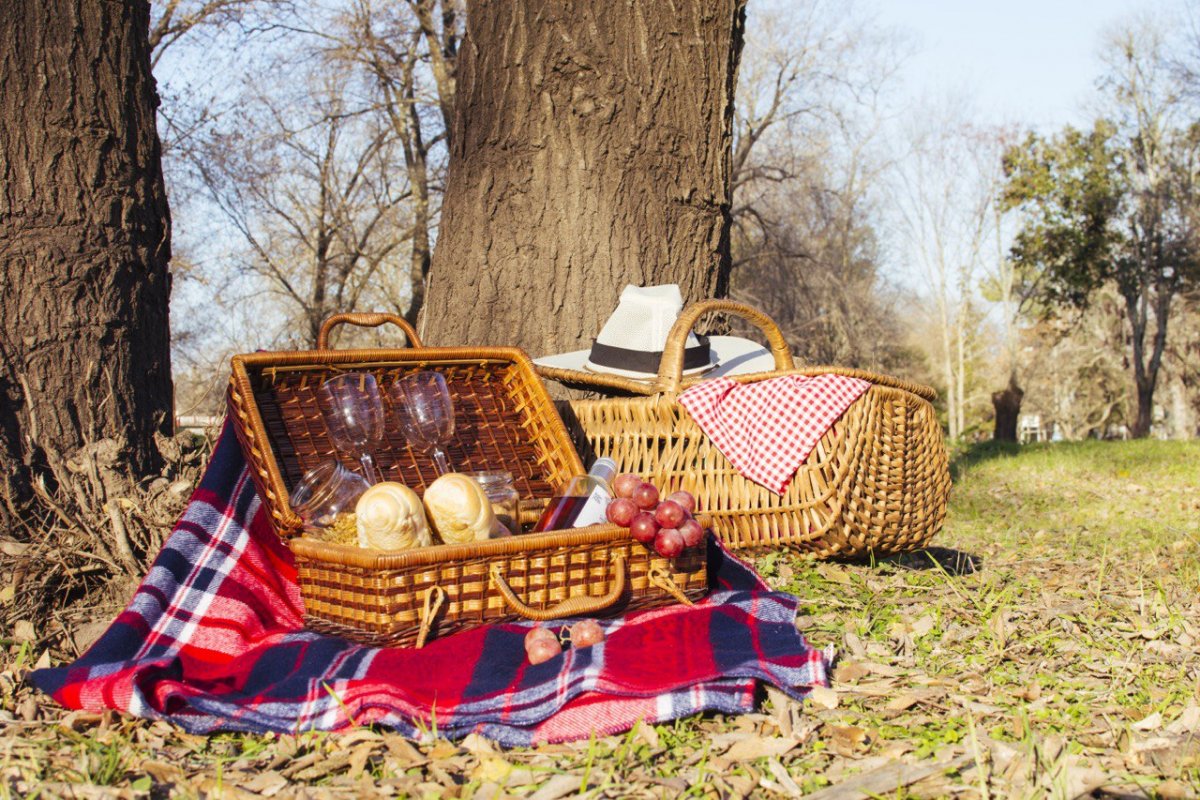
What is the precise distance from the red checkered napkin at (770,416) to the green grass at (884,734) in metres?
0.37

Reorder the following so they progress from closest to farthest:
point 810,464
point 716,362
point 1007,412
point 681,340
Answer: point 810,464 → point 681,340 → point 716,362 → point 1007,412

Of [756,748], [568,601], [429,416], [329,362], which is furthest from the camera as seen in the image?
[329,362]

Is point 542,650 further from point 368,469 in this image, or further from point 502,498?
point 368,469

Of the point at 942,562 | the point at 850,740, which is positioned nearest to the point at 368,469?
the point at 850,740

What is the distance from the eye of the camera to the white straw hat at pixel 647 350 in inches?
161

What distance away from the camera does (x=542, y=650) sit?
2.52 meters

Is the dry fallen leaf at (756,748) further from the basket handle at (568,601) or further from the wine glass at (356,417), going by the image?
the wine glass at (356,417)

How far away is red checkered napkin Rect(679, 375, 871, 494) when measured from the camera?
353 centimetres

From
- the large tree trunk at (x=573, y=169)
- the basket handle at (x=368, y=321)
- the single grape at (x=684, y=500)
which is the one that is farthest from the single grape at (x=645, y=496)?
the large tree trunk at (x=573, y=169)

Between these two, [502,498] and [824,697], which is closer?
[824,697]

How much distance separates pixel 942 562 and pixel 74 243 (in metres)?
3.41

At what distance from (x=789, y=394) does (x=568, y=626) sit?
125 centimetres

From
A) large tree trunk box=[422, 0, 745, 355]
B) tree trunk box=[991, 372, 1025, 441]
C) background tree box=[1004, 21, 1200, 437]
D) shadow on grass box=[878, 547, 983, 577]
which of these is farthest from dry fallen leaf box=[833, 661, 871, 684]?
background tree box=[1004, 21, 1200, 437]

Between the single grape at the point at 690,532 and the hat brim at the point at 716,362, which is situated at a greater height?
the hat brim at the point at 716,362
